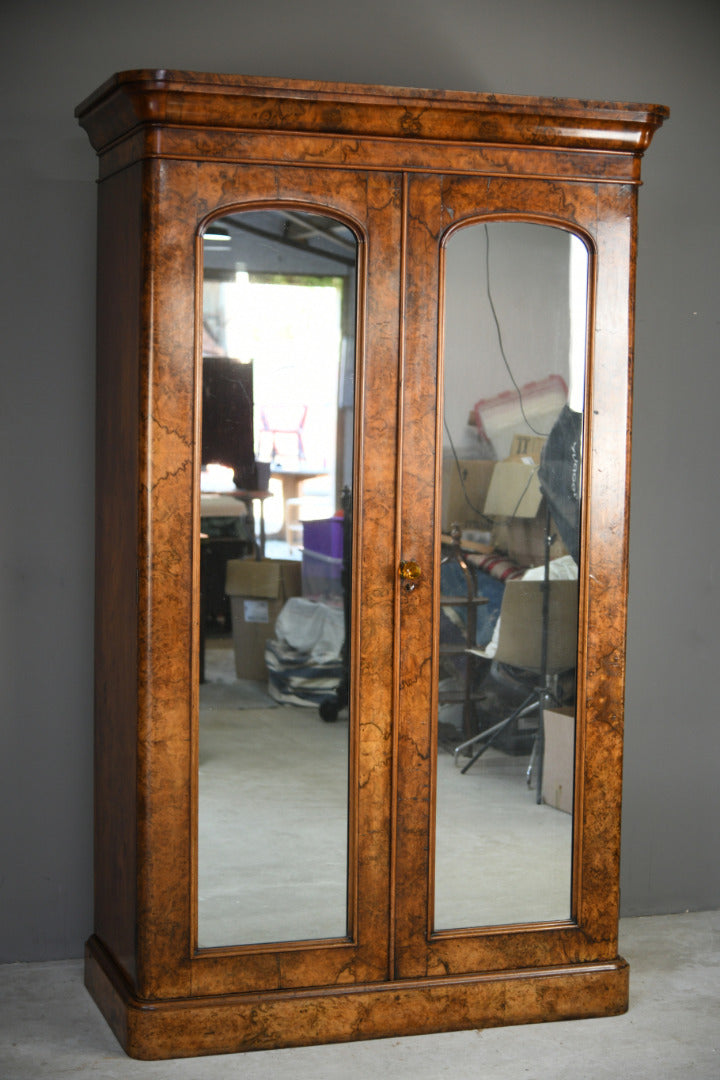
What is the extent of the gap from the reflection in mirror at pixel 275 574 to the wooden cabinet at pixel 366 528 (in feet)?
0.11

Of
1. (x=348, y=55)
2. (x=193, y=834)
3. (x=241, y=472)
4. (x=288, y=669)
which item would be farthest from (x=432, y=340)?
(x=193, y=834)

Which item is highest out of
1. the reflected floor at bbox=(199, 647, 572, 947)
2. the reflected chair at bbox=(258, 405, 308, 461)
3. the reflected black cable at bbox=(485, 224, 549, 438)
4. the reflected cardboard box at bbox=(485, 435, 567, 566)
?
the reflected black cable at bbox=(485, 224, 549, 438)

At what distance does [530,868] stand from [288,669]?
2.46ft

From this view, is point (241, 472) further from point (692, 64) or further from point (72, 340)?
point (692, 64)

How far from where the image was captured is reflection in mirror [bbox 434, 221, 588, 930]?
2.71 meters

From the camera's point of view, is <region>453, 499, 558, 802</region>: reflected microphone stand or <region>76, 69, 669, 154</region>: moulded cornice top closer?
<region>76, 69, 669, 154</region>: moulded cornice top

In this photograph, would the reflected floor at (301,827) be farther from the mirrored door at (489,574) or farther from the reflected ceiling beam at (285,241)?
the reflected ceiling beam at (285,241)

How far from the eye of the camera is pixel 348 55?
10.4ft

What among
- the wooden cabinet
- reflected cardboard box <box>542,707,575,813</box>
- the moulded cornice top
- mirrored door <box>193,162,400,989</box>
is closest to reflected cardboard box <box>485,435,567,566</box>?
the wooden cabinet

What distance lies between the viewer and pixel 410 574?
268cm

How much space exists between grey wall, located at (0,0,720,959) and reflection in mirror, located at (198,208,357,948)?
0.63m

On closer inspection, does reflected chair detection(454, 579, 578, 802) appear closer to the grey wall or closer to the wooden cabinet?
Answer: the wooden cabinet

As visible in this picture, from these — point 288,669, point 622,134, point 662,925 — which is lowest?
point 662,925

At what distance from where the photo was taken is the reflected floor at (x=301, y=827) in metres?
2.64
